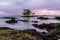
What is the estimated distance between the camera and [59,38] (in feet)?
65.0

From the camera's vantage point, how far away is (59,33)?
2130cm

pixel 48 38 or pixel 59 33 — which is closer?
pixel 48 38

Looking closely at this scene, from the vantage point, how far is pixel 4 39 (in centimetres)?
1975

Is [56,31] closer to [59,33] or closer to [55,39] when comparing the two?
Answer: [59,33]

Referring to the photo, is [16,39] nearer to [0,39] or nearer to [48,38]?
[0,39]

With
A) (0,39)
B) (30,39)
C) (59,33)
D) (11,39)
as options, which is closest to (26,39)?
(30,39)

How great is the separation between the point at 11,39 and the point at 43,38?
3888 mm

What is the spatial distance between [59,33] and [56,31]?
1.61ft

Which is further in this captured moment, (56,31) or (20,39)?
(56,31)

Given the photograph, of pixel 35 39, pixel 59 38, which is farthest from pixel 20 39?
pixel 59 38

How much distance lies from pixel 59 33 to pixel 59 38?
62.3 inches

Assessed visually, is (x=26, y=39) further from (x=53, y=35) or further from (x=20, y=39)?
(x=53, y=35)

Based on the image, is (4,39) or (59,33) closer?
(4,39)

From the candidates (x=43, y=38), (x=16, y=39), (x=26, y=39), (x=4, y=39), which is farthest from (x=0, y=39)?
(x=43, y=38)
